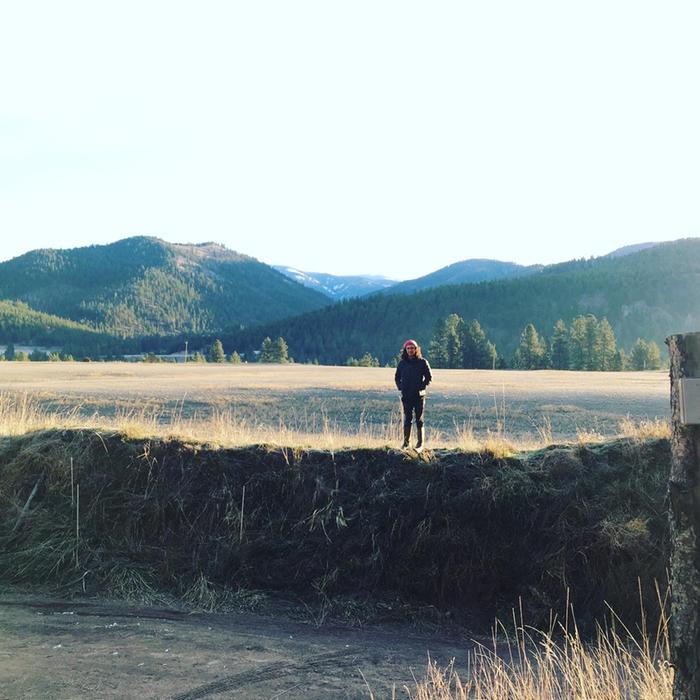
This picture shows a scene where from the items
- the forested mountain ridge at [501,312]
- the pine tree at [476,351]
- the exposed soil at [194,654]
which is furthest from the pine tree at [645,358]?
the forested mountain ridge at [501,312]

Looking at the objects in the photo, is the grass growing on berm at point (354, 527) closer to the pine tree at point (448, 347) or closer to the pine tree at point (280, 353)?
the pine tree at point (448, 347)

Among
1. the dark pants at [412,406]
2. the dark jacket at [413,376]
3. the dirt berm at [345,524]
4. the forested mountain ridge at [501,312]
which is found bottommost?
the dirt berm at [345,524]

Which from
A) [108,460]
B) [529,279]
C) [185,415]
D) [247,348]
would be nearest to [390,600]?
[108,460]

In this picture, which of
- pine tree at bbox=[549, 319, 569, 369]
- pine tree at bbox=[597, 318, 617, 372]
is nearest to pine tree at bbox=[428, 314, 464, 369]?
pine tree at bbox=[549, 319, 569, 369]

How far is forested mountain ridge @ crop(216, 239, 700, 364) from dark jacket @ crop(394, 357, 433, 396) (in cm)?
14656

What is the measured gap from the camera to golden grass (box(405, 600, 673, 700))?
491 centimetres

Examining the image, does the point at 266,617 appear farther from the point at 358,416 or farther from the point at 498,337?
the point at 498,337

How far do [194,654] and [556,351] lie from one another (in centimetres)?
7852

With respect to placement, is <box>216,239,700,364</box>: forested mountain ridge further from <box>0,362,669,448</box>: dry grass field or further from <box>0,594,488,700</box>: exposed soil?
<box>0,594,488,700</box>: exposed soil

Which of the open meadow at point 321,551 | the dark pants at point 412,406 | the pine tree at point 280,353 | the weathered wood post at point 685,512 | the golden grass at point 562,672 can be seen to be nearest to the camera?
the weathered wood post at point 685,512

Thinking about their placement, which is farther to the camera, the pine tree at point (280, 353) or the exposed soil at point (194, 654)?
the pine tree at point (280, 353)

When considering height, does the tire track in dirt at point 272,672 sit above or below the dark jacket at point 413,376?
below

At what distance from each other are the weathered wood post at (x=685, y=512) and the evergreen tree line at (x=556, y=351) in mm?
75698

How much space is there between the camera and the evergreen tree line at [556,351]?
A: 77.0 m
